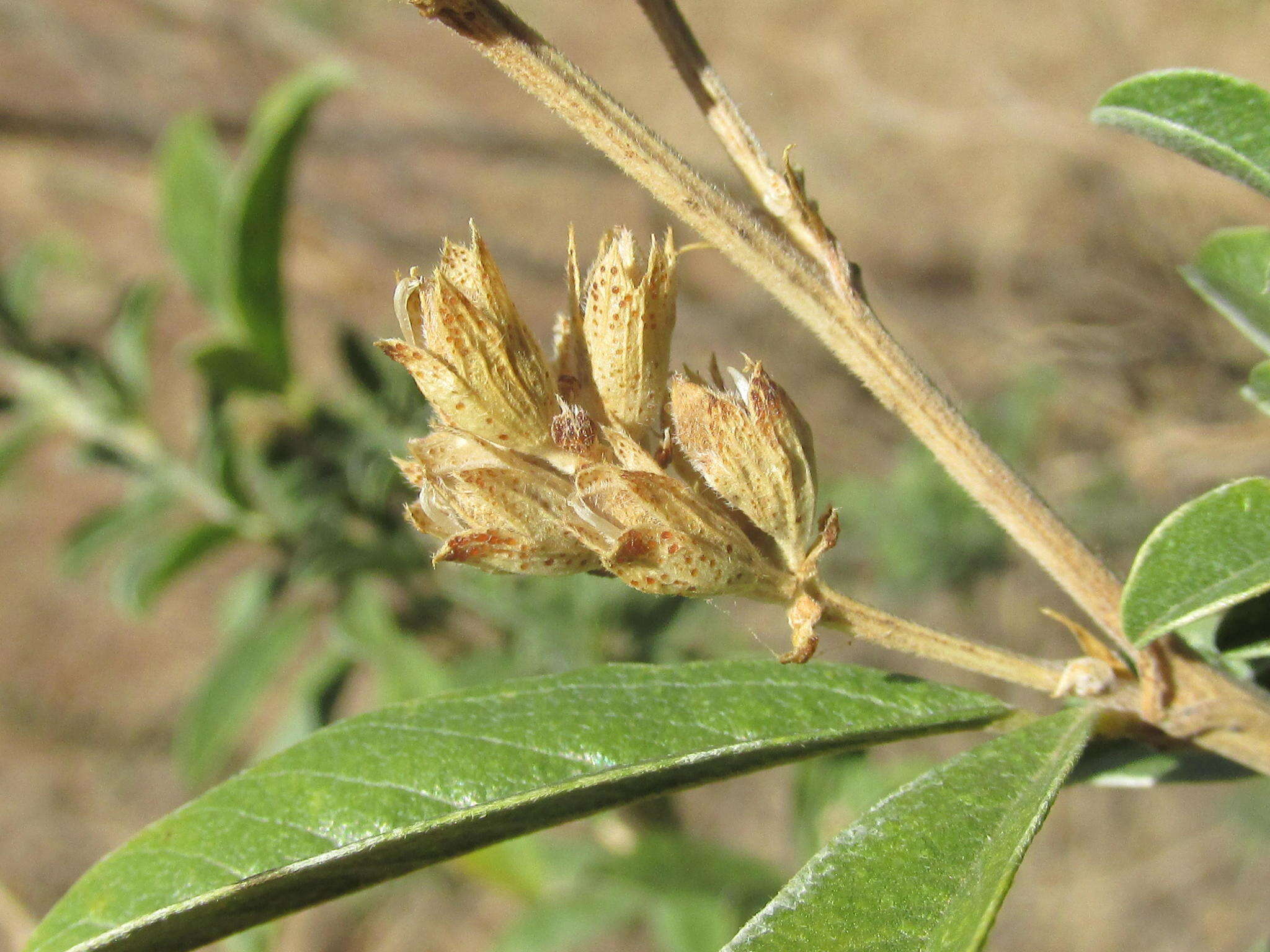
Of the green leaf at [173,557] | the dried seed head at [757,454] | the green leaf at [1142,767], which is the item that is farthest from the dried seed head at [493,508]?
the green leaf at [173,557]

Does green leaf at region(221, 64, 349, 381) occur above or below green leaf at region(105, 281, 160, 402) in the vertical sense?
above

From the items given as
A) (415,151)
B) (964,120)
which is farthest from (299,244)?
(964,120)

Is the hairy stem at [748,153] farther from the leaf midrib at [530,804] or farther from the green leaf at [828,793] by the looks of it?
the green leaf at [828,793]

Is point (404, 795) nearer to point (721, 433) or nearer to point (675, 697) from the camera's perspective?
point (675, 697)

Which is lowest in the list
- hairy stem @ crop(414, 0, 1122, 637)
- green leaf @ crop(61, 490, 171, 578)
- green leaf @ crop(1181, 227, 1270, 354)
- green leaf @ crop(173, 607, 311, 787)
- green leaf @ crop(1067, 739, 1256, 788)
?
green leaf @ crop(173, 607, 311, 787)

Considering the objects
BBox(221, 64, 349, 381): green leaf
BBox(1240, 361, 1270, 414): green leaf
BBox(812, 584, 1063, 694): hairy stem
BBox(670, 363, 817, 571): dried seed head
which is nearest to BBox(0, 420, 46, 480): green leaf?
BBox(221, 64, 349, 381): green leaf

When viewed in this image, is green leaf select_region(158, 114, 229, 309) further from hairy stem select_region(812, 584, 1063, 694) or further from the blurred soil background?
the blurred soil background
